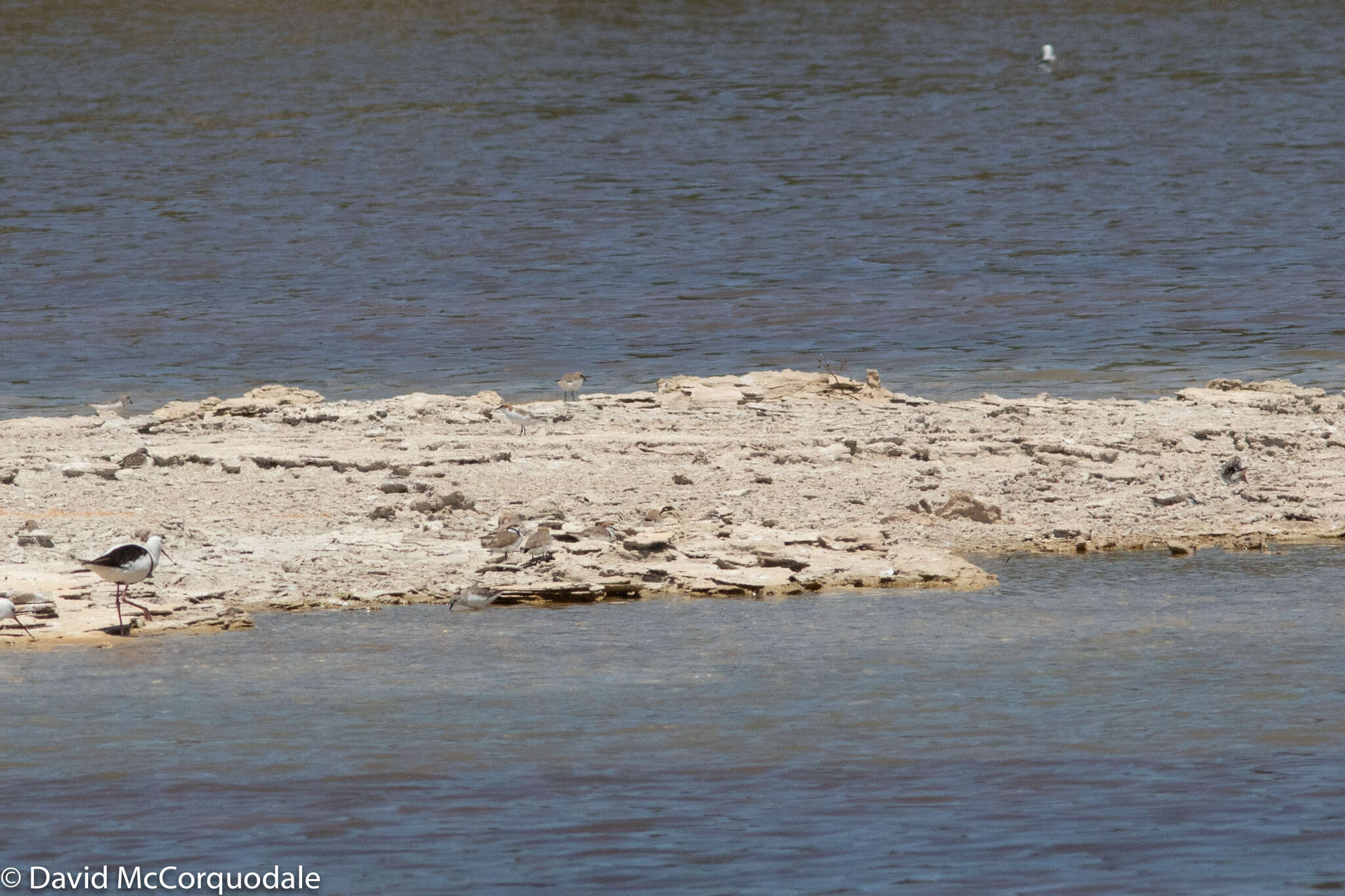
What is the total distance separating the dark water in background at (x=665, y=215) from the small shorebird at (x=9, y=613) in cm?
826

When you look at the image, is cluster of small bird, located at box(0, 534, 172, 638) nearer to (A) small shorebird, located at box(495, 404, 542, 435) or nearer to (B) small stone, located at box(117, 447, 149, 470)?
(B) small stone, located at box(117, 447, 149, 470)

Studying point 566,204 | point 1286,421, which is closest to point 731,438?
point 1286,421

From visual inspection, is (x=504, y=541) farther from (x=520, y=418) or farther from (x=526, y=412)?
(x=526, y=412)

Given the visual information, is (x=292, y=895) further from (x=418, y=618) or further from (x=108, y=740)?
(x=418, y=618)

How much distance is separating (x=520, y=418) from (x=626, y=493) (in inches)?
87.9

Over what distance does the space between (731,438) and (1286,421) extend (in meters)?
4.14

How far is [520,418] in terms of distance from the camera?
15023 millimetres

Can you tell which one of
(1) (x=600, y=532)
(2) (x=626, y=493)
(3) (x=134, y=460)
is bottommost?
(1) (x=600, y=532)

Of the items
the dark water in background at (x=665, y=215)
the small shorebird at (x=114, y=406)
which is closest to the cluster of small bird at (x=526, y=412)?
the dark water in background at (x=665, y=215)

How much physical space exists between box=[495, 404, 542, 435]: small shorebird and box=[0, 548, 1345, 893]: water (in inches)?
168

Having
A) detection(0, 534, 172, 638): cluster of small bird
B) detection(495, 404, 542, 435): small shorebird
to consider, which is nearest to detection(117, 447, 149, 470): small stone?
detection(495, 404, 542, 435): small shorebird

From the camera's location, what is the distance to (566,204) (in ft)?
112

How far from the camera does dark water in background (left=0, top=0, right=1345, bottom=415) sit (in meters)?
20.8

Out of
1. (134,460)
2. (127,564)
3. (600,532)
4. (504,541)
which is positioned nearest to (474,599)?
(504,541)
